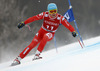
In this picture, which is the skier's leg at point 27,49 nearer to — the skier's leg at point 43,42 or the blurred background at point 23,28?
the skier's leg at point 43,42

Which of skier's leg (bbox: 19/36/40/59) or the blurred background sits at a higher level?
the blurred background

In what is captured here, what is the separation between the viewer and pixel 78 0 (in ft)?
9.39

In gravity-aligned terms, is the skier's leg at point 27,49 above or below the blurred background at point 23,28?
below

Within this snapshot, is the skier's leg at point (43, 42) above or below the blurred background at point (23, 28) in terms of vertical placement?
below

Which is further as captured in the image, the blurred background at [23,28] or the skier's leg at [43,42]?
the blurred background at [23,28]

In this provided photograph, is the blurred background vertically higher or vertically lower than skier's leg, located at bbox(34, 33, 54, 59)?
higher

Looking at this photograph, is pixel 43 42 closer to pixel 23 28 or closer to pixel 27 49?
pixel 27 49

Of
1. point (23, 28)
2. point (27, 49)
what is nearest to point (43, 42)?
point (27, 49)

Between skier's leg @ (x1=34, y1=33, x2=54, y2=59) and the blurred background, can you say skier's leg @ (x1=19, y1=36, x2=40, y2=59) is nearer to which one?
skier's leg @ (x1=34, y1=33, x2=54, y2=59)

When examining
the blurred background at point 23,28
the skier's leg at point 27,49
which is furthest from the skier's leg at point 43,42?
the blurred background at point 23,28

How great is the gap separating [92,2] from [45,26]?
55.3 inches

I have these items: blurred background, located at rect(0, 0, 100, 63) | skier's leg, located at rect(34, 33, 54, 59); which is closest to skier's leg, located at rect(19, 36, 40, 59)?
skier's leg, located at rect(34, 33, 54, 59)

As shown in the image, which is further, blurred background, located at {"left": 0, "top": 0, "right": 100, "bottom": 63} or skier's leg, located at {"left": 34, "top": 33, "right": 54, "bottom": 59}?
blurred background, located at {"left": 0, "top": 0, "right": 100, "bottom": 63}

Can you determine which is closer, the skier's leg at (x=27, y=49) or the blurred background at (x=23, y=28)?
the skier's leg at (x=27, y=49)
